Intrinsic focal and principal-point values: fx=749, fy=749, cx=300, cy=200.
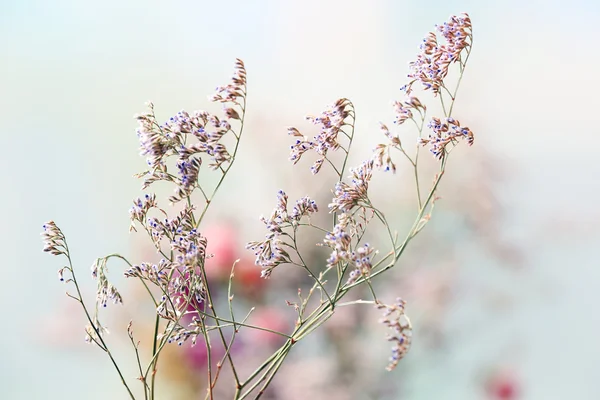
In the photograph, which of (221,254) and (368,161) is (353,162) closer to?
(221,254)

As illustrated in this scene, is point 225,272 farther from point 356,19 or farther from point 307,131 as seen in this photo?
point 356,19

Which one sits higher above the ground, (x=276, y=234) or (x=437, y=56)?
(x=437, y=56)

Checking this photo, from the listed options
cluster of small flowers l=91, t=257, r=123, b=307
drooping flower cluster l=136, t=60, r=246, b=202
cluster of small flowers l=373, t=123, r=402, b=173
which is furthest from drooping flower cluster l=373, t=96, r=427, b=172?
cluster of small flowers l=91, t=257, r=123, b=307

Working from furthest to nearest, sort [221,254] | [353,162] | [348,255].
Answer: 1. [353,162]
2. [221,254]
3. [348,255]

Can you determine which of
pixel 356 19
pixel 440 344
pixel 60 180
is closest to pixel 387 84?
pixel 356 19

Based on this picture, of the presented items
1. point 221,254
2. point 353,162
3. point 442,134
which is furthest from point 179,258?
point 353,162

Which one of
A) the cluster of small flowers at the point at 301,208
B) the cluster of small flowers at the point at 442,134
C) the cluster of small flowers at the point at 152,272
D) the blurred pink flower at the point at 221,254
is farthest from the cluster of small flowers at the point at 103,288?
the blurred pink flower at the point at 221,254

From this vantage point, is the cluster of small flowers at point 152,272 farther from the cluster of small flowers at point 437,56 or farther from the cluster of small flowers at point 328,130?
the cluster of small flowers at point 437,56
